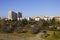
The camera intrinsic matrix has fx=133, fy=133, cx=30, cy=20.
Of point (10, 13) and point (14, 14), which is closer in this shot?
point (10, 13)

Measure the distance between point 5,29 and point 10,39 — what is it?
7668 millimetres

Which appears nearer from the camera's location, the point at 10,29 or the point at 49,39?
the point at 49,39

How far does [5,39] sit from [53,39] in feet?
20.3

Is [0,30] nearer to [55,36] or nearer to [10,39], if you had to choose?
[10,39]

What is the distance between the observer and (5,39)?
17375 mm

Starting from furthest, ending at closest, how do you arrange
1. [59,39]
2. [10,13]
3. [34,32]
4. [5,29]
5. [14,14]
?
[14,14] < [10,13] < [5,29] < [34,32] < [59,39]

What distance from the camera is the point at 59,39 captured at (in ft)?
54.0

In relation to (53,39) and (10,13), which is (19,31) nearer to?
(53,39)

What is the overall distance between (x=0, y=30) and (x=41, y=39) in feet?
34.6

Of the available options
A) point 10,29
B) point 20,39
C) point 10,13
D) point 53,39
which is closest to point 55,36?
point 53,39

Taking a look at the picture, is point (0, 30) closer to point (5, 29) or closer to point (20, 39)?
point (5, 29)

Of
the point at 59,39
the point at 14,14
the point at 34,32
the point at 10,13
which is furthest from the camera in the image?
the point at 14,14

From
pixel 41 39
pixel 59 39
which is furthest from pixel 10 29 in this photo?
pixel 59 39

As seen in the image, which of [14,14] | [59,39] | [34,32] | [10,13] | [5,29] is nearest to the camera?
[59,39]
